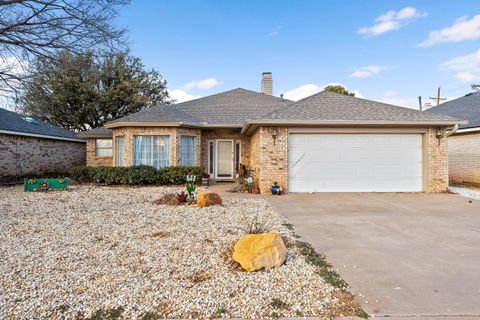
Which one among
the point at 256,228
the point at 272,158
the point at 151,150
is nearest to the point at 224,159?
the point at 151,150

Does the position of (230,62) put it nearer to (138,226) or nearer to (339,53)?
(339,53)

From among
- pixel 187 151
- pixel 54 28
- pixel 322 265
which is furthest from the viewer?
pixel 187 151

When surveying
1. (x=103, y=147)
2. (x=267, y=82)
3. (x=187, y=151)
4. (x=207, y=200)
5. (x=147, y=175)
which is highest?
(x=267, y=82)

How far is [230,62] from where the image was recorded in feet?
58.3

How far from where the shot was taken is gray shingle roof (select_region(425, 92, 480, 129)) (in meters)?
12.8

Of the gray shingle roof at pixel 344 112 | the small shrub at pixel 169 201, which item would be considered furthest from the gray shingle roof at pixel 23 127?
the gray shingle roof at pixel 344 112

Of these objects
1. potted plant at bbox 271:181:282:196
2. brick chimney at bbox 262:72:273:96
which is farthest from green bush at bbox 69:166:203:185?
brick chimney at bbox 262:72:273:96

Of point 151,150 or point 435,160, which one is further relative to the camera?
point 151,150

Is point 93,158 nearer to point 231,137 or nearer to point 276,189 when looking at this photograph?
point 231,137

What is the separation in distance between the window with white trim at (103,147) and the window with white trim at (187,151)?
5451 millimetres

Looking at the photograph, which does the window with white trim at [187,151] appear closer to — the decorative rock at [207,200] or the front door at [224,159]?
the front door at [224,159]

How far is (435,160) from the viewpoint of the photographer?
9922 mm

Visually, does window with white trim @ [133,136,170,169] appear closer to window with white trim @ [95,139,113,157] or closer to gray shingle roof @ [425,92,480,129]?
window with white trim @ [95,139,113,157]

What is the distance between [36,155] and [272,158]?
1333 centimetres
